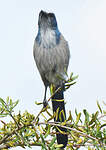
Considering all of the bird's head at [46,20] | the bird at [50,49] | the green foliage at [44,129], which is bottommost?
the green foliage at [44,129]

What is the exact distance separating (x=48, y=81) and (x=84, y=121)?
44.6 inches

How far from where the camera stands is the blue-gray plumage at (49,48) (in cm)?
320

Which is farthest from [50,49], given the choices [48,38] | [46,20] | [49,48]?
[46,20]

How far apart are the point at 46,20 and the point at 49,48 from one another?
299 mm

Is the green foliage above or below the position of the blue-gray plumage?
below

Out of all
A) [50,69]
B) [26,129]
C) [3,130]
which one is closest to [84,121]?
[26,129]

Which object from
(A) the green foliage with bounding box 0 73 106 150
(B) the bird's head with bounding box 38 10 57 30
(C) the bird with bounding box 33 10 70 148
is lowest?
(A) the green foliage with bounding box 0 73 106 150

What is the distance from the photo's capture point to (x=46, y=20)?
3199 mm

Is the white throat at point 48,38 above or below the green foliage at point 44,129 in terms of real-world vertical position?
above

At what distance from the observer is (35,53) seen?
332 centimetres

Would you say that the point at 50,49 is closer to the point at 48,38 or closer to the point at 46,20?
the point at 48,38

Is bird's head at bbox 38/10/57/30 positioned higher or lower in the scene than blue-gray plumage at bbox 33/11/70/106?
higher

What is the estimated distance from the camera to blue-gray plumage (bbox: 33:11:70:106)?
3203 millimetres

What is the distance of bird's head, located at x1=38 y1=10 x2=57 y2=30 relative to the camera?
3.20 metres
